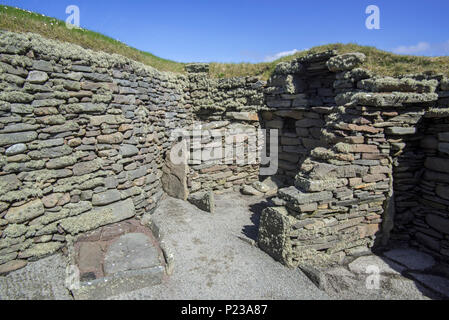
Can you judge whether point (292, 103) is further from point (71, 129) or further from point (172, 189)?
point (71, 129)

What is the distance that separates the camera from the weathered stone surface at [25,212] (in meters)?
4.77

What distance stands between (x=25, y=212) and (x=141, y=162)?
2853 mm

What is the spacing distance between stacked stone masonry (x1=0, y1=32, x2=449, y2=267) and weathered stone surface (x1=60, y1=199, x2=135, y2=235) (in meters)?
0.02

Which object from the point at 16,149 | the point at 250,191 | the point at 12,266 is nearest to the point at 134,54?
the point at 16,149

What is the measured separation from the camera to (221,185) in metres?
8.77

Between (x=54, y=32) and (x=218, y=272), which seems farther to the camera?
(x=54, y=32)

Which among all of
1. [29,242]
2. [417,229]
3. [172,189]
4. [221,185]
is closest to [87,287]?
[29,242]

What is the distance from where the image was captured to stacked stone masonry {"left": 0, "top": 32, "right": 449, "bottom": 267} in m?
4.94

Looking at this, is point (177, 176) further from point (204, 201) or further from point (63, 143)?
point (63, 143)

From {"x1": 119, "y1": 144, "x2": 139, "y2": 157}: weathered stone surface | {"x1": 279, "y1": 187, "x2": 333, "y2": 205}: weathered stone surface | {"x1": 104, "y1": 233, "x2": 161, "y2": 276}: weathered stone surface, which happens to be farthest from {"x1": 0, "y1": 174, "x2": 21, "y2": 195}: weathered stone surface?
{"x1": 279, "y1": 187, "x2": 333, "y2": 205}: weathered stone surface

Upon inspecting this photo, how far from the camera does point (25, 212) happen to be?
4.91 metres

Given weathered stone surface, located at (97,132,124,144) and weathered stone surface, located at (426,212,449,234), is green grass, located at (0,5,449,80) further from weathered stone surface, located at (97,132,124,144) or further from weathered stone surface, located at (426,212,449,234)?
weathered stone surface, located at (426,212,449,234)
